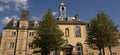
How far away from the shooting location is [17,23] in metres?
47.2

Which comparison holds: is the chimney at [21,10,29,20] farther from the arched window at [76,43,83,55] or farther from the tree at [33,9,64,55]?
the tree at [33,9,64,55]

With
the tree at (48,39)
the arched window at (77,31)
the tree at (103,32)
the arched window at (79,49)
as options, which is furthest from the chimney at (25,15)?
the tree at (103,32)

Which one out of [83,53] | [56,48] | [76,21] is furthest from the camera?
[76,21]

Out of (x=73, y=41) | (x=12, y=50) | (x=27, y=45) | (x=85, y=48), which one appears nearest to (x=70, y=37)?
(x=73, y=41)

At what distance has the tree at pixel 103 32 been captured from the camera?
32.8 m

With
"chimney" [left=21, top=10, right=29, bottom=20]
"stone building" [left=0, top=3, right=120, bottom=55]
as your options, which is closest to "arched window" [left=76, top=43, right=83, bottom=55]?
"stone building" [left=0, top=3, right=120, bottom=55]

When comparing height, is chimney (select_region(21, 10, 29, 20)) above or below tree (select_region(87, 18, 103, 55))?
above

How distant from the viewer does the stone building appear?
42.0 m

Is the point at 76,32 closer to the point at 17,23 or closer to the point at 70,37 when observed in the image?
the point at 70,37

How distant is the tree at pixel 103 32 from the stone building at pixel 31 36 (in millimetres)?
7795

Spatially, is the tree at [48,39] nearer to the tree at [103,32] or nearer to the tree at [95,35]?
the tree at [95,35]

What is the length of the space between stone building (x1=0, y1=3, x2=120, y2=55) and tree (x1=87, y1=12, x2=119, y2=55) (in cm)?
780

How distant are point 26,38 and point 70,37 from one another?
10.9 metres

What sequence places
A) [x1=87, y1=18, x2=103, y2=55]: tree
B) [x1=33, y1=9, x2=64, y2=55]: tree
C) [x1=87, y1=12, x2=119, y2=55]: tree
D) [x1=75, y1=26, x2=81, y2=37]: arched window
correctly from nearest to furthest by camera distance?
[x1=33, y1=9, x2=64, y2=55]: tree
[x1=87, y1=12, x2=119, y2=55]: tree
[x1=87, y1=18, x2=103, y2=55]: tree
[x1=75, y1=26, x2=81, y2=37]: arched window
